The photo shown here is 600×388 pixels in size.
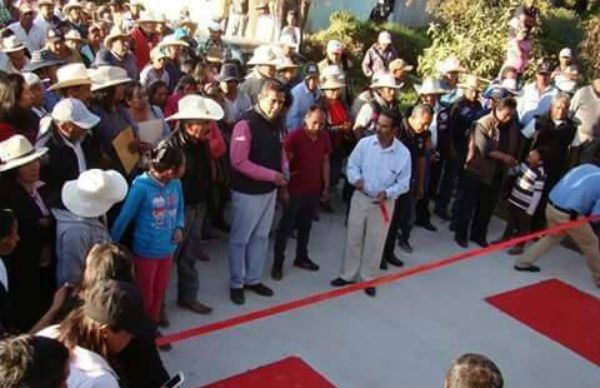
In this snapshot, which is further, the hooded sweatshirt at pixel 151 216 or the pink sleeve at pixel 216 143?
the pink sleeve at pixel 216 143

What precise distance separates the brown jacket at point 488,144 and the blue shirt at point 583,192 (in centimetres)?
79

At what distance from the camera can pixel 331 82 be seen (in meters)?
7.50

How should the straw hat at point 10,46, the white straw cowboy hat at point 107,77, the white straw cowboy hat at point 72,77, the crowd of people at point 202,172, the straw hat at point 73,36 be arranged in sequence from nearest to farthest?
the crowd of people at point 202,172, the white straw cowboy hat at point 72,77, the white straw cowboy hat at point 107,77, the straw hat at point 10,46, the straw hat at point 73,36

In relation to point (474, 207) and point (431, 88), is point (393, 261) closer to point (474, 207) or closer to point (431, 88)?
point (474, 207)

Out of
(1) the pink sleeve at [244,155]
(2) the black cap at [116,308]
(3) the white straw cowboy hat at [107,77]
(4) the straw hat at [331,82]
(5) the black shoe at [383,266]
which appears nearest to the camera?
(2) the black cap at [116,308]

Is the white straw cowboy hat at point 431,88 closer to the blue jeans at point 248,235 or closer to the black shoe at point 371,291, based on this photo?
the black shoe at point 371,291

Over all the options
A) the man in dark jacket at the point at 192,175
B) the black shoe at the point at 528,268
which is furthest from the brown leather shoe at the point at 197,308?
the black shoe at the point at 528,268

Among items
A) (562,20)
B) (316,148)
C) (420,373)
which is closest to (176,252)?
(316,148)

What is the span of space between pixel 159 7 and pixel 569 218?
11.7 meters

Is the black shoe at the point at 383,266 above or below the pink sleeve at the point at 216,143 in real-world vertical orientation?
below

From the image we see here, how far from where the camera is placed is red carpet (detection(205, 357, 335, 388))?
494cm

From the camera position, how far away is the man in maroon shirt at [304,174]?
20.7ft

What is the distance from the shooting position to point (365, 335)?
228 inches

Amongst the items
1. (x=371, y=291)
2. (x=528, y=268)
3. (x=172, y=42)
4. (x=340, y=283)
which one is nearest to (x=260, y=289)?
(x=340, y=283)
